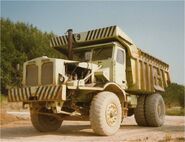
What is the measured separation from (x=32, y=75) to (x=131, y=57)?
3.51 metres

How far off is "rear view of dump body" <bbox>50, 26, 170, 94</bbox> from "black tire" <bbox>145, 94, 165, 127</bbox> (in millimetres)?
301

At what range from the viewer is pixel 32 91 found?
29.1ft

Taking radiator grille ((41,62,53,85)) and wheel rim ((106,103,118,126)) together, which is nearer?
radiator grille ((41,62,53,85))

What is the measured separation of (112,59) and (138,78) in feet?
6.04

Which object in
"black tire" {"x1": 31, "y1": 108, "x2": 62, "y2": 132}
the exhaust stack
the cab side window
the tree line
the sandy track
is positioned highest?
the tree line

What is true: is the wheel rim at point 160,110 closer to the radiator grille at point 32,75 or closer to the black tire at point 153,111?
the black tire at point 153,111

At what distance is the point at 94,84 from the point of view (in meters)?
9.38

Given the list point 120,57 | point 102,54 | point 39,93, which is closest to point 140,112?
point 120,57

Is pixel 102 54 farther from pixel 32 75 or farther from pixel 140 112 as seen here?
pixel 140 112

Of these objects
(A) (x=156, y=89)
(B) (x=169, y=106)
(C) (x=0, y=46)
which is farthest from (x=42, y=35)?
(A) (x=156, y=89)

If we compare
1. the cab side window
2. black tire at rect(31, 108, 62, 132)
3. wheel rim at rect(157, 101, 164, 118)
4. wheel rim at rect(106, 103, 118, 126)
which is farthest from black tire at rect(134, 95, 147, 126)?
black tire at rect(31, 108, 62, 132)

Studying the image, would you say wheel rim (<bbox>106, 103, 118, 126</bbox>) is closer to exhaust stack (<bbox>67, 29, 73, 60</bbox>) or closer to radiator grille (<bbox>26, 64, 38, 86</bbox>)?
radiator grille (<bbox>26, 64, 38, 86</bbox>)

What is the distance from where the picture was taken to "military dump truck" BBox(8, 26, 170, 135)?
343 inches

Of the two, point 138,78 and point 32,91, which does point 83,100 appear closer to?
point 32,91
